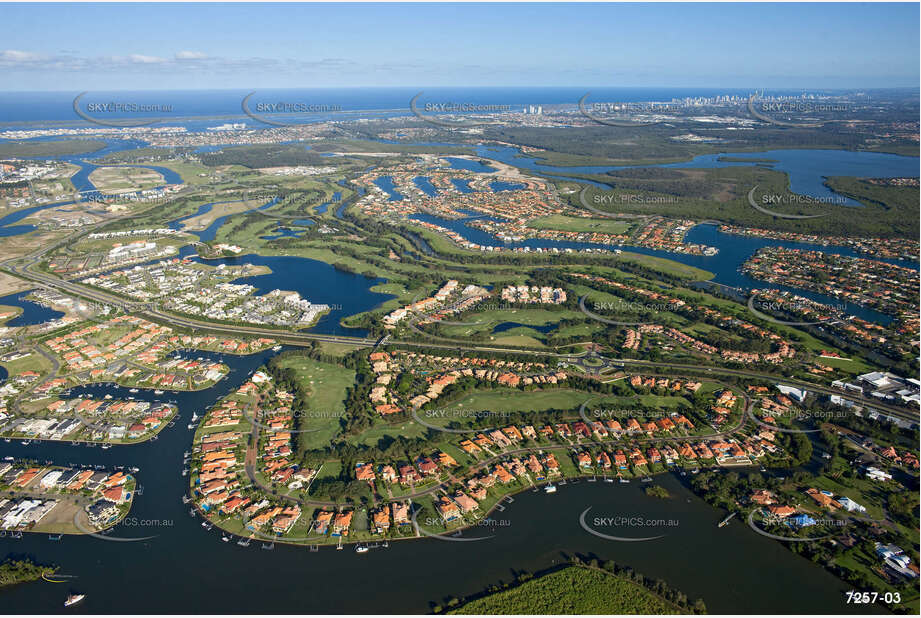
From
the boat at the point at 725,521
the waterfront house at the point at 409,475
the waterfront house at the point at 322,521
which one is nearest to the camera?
the waterfront house at the point at 322,521

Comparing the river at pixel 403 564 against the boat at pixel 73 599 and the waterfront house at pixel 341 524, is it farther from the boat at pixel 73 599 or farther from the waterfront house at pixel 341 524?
the waterfront house at pixel 341 524

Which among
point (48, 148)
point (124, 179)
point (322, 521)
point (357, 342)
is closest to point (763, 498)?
point (322, 521)

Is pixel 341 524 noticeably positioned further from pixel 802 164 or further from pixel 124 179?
pixel 802 164

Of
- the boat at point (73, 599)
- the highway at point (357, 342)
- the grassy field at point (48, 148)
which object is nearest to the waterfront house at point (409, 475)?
the boat at point (73, 599)

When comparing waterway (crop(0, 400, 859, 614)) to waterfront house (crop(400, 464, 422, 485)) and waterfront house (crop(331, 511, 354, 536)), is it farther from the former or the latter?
waterfront house (crop(400, 464, 422, 485))

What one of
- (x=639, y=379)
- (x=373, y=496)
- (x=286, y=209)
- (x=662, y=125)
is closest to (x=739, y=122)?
(x=662, y=125)

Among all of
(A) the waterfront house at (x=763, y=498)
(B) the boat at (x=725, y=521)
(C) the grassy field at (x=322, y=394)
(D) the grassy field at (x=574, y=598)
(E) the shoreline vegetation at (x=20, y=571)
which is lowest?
(D) the grassy field at (x=574, y=598)

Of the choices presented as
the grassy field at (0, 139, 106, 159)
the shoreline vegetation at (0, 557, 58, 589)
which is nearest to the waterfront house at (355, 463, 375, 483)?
the shoreline vegetation at (0, 557, 58, 589)
